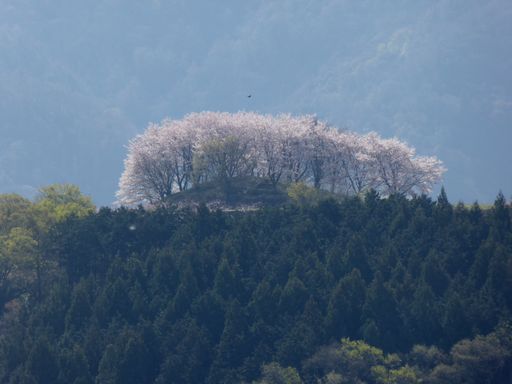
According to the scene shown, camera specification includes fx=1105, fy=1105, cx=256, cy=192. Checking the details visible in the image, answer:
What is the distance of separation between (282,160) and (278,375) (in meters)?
41.3

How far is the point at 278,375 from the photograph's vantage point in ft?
186

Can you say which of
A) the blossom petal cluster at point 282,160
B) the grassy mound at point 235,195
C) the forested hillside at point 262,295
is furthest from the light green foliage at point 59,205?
the grassy mound at point 235,195

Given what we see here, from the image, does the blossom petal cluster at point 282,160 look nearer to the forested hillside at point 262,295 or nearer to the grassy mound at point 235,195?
the grassy mound at point 235,195

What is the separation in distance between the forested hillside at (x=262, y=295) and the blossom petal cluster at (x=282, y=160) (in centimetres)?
1622

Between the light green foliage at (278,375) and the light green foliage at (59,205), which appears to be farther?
the light green foliage at (59,205)

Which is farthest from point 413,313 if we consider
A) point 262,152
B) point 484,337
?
point 262,152

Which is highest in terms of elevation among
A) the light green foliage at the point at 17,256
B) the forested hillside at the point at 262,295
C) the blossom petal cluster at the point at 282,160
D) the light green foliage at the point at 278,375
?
the blossom petal cluster at the point at 282,160

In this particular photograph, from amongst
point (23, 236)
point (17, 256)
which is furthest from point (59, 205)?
point (17, 256)

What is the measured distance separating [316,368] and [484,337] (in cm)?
878

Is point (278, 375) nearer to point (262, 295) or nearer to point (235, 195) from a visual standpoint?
point (262, 295)

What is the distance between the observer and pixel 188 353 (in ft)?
197

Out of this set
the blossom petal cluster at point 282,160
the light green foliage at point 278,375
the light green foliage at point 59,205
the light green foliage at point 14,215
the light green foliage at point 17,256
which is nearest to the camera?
the light green foliage at point 278,375

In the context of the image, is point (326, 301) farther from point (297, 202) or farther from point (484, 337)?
point (297, 202)

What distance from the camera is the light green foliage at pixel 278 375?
56.3 meters
